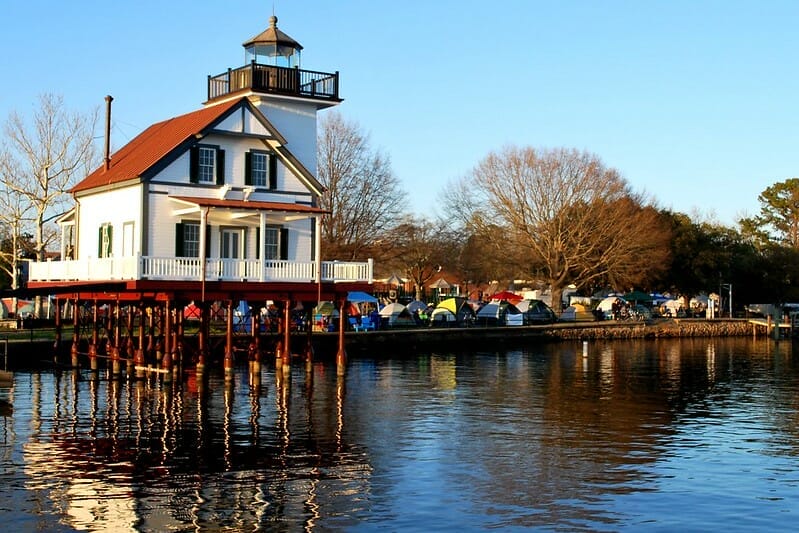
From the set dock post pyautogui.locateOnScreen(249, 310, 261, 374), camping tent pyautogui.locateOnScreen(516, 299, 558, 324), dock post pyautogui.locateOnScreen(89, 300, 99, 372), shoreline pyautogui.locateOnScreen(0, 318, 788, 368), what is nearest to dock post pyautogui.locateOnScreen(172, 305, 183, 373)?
dock post pyautogui.locateOnScreen(249, 310, 261, 374)

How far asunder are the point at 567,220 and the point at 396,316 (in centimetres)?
1805

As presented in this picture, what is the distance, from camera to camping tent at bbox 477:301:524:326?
72875 millimetres

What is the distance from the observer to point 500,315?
73625 millimetres

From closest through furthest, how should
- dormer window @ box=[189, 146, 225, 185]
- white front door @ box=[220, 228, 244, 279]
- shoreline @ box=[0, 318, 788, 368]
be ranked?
dormer window @ box=[189, 146, 225, 185], white front door @ box=[220, 228, 244, 279], shoreline @ box=[0, 318, 788, 368]

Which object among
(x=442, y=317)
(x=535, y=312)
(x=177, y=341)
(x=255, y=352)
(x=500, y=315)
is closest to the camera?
(x=255, y=352)

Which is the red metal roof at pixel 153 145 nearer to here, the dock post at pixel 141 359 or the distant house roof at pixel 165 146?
the distant house roof at pixel 165 146

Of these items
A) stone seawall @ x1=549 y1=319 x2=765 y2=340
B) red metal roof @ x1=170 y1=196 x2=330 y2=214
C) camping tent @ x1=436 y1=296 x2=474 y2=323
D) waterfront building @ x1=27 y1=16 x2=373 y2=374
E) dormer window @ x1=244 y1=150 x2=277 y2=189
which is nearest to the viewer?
waterfront building @ x1=27 y1=16 x2=373 y2=374

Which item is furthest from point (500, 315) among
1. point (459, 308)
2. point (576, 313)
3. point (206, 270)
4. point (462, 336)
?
point (206, 270)

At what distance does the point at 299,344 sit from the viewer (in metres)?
51.8

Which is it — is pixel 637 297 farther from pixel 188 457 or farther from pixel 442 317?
pixel 188 457

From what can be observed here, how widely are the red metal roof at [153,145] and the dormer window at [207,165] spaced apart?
0.82m

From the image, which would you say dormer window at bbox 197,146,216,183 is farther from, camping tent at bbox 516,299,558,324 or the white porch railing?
camping tent at bbox 516,299,558,324

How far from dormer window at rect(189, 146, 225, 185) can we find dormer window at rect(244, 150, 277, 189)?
117 cm

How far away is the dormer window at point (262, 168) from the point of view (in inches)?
1556
